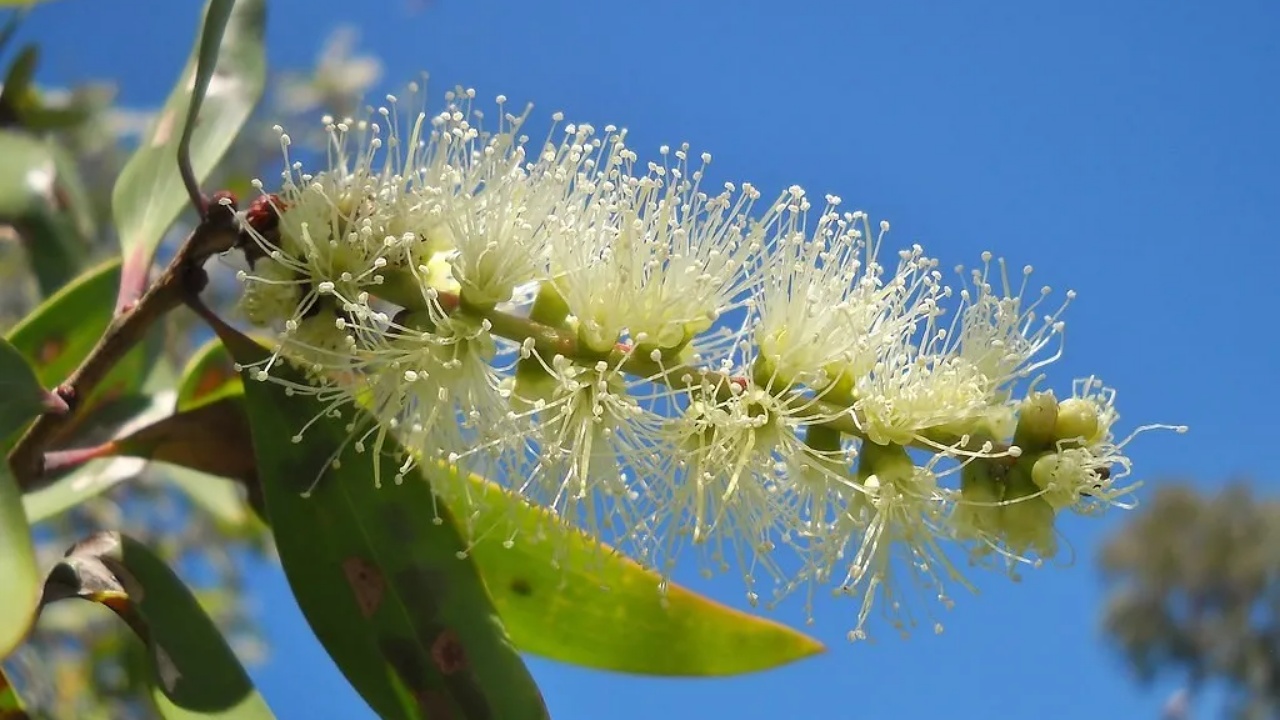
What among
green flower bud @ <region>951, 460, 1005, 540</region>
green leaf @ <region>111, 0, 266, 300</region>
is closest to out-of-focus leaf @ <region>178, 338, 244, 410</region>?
green leaf @ <region>111, 0, 266, 300</region>

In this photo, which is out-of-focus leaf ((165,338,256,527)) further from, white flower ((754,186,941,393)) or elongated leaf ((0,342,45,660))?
white flower ((754,186,941,393))

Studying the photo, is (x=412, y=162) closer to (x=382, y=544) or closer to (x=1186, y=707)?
(x=382, y=544)

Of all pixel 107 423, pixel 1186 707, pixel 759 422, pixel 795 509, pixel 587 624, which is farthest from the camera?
pixel 1186 707

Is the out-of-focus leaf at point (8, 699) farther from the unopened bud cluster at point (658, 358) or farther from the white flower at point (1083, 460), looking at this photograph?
the white flower at point (1083, 460)

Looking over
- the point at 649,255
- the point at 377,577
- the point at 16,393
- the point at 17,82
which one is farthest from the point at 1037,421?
the point at 17,82

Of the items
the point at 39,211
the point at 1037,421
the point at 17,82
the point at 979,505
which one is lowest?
the point at 979,505

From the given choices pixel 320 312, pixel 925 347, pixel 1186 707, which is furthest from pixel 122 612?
pixel 1186 707

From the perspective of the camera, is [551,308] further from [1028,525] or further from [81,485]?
[81,485]
